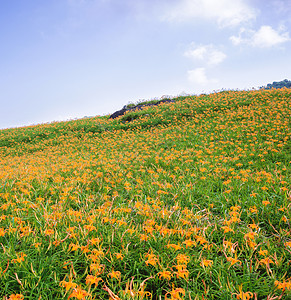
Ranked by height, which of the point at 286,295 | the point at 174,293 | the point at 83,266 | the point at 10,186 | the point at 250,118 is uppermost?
the point at 250,118

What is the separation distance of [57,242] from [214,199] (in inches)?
113

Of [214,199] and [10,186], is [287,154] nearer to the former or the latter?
[214,199]

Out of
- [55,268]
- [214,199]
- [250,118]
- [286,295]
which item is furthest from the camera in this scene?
[250,118]

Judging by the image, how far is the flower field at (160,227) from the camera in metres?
2.01

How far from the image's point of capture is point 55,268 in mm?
2160

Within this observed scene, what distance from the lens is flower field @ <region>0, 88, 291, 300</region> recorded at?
2010 mm

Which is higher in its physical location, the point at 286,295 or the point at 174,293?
the point at 174,293

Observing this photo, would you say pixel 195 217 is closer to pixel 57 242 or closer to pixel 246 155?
pixel 57 242

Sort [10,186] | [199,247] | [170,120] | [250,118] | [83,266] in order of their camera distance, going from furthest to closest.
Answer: [170,120] < [250,118] < [10,186] < [199,247] < [83,266]

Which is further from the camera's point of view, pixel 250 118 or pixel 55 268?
pixel 250 118

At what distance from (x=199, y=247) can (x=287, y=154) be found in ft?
18.7

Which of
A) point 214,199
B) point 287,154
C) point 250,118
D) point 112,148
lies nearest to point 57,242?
point 214,199

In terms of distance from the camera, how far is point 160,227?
260 centimetres

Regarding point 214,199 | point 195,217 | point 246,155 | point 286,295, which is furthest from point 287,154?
point 286,295
